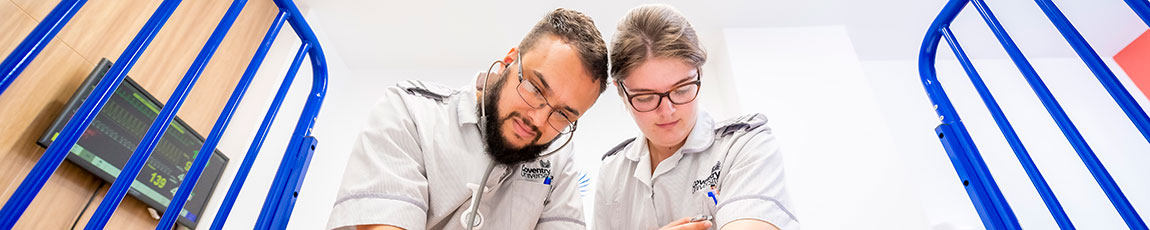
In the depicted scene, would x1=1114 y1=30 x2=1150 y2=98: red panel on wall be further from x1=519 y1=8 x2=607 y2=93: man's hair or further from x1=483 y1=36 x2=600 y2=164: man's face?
x1=483 y1=36 x2=600 y2=164: man's face

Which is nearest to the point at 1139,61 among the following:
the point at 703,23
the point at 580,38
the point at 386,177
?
the point at 703,23

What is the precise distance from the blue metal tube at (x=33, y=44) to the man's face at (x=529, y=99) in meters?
0.74

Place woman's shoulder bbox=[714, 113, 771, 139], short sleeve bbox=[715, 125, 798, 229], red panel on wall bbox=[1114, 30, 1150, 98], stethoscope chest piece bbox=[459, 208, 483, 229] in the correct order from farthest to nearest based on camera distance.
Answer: red panel on wall bbox=[1114, 30, 1150, 98] → woman's shoulder bbox=[714, 113, 771, 139] → short sleeve bbox=[715, 125, 798, 229] → stethoscope chest piece bbox=[459, 208, 483, 229]

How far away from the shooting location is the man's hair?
1305 millimetres

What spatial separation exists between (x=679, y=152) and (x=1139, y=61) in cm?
419

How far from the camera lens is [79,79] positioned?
69.5 inches

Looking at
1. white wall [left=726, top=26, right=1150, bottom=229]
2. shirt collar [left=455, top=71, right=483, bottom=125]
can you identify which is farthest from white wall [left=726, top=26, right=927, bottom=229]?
shirt collar [left=455, top=71, right=483, bottom=125]

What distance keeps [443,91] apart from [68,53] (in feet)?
4.39

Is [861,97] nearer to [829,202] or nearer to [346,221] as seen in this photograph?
[829,202]

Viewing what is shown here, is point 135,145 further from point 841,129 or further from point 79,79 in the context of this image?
point 841,129

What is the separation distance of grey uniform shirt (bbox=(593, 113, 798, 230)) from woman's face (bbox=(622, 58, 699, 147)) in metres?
0.07

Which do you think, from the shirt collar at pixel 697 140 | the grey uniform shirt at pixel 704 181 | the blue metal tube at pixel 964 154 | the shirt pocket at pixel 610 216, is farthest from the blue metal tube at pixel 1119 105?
the shirt pocket at pixel 610 216

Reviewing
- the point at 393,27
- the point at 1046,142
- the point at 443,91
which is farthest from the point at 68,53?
the point at 1046,142

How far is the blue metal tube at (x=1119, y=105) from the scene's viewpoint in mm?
852
